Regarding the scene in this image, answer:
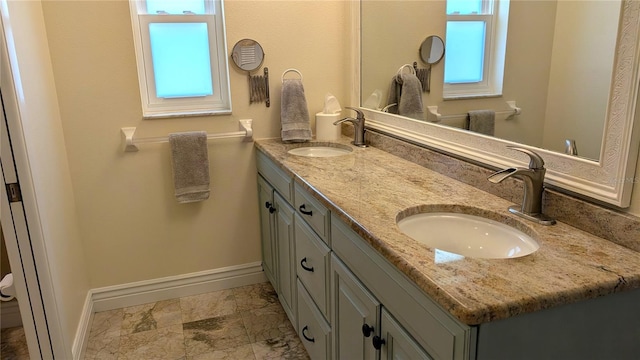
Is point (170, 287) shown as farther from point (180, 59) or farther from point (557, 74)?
point (557, 74)

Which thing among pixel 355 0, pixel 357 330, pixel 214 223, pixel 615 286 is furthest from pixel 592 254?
pixel 214 223

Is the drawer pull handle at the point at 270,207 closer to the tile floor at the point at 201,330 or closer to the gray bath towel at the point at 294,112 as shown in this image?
the gray bath towel at the point at 294,112

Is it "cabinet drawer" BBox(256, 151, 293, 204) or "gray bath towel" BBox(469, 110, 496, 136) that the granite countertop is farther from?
"cabinet drawer" BBox(256, 151, 293, 204)

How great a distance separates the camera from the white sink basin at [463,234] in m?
1.25

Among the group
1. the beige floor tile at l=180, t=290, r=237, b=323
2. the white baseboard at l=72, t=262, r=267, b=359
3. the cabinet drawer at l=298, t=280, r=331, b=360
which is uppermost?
the cabinet drawer at l=298, t=280, r=331, b=360

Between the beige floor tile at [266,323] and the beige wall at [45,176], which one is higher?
the beige wall at [45,176]

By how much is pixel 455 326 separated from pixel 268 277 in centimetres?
186

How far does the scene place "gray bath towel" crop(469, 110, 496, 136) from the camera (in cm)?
154

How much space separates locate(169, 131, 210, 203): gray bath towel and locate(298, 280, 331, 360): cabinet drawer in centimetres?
82

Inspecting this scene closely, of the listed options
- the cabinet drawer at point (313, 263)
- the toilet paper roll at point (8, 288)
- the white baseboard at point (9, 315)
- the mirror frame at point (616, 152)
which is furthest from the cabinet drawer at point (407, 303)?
the white baseboard at point (9, 315)

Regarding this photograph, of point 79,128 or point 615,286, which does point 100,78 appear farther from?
point 615,286

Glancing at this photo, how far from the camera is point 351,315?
1.41m

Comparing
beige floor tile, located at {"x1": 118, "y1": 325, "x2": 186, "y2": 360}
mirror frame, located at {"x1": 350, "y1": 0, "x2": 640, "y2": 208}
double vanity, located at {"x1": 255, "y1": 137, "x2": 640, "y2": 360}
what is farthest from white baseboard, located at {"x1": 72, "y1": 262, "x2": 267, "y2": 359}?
mirror frame, located at {"x1": 350, "y1": 0, "x2": 640, "y2": 208}

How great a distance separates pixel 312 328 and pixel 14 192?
48.0 inches
